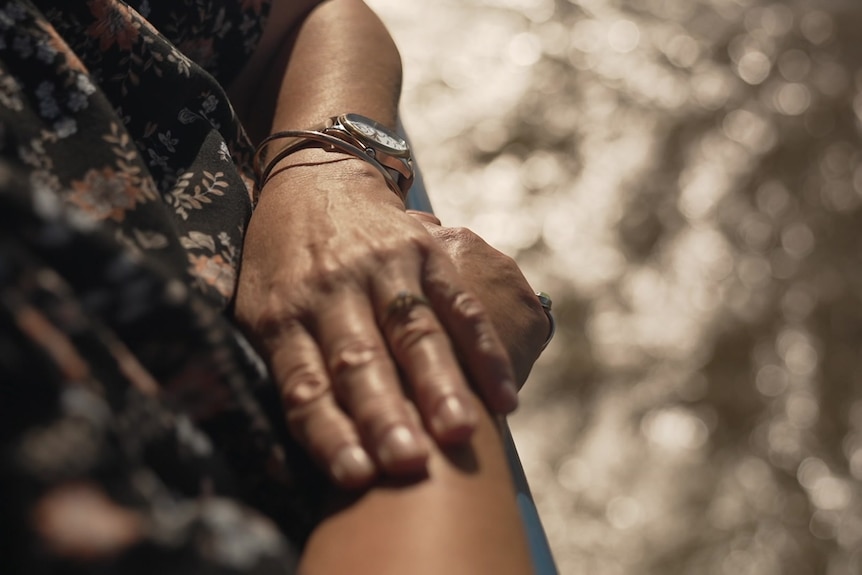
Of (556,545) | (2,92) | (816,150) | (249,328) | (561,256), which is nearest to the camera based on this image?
(2,92)

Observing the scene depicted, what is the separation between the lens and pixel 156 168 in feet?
2.36

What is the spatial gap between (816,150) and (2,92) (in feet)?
6.73

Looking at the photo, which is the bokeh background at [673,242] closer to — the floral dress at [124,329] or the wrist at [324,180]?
the wrist at [324,180]

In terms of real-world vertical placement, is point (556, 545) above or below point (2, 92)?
below

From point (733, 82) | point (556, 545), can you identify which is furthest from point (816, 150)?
point (556, 545)

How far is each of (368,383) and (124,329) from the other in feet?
0.61

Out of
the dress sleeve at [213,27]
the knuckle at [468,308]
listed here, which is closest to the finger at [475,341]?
the knuckle at [468,308]

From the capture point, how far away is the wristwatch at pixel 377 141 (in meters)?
0.87

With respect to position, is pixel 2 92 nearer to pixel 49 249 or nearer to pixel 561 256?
pixel 49 249

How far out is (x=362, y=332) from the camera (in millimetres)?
637

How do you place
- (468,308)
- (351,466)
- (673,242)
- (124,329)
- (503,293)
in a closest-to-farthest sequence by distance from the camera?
1. (124,329)
2. (351,466)
3. (468,308)
4. (503,293)
5. (673,242)

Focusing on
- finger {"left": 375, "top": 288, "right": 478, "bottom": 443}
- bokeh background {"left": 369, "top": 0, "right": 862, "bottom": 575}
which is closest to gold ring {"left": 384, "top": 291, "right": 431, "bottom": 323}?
finger {"left": 375, "top": 288, "right": 478, "bottom": 443}

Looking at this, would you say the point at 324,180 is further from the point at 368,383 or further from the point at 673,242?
the point at 673,242

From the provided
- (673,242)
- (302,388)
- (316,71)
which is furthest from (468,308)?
(673,242)
